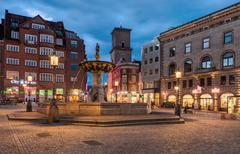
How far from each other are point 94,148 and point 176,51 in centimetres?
4388

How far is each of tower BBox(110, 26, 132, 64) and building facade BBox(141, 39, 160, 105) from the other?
20427 mm

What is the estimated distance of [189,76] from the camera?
46.8 metres

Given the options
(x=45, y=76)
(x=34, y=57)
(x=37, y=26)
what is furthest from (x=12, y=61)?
(x=37, y=26)

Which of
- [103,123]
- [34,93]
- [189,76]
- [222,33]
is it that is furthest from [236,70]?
[34,93]

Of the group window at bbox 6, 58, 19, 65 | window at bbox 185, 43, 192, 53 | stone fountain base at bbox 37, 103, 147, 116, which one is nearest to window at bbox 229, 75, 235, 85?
window at bbox 185, 43, 192, 53

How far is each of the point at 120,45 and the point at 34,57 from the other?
31544 millimetres

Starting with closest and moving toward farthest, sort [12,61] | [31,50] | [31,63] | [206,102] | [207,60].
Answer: [206,102] → [207,60] → [12,61] → [31,63] → [31,50]

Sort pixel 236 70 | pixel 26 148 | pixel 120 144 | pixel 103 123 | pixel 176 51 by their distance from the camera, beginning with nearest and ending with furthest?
pixel 26 148 < pixel 120 144 < pixel 103 123 < pixel 236 70 < pixel 176 51

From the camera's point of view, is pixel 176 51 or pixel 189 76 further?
pixel 176 51

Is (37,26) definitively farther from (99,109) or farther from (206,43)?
(99,109)

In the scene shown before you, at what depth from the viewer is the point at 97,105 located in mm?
20094

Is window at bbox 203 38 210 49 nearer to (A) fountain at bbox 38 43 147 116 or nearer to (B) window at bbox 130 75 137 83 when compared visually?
(A) fountain at bbox 38 43 147 116

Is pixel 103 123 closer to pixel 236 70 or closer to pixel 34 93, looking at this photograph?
pixel 236 70

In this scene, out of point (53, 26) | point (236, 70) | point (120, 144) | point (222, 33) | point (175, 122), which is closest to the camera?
point (120, 144)
